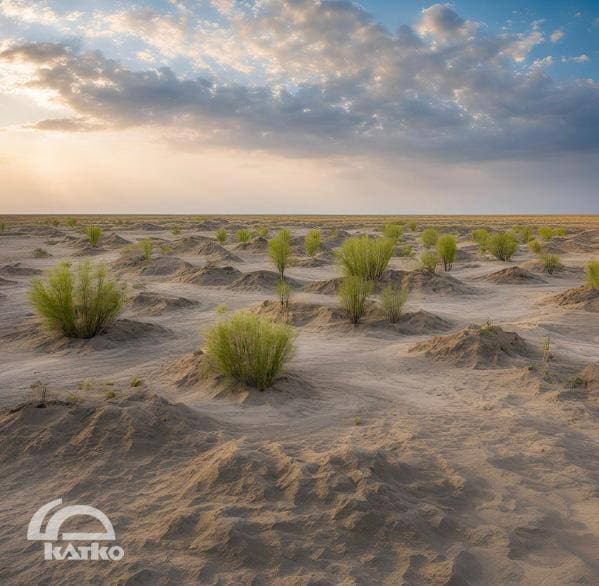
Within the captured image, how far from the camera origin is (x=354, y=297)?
12320 mm

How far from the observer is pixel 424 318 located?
12.6m

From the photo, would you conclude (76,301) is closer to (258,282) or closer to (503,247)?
(258,282)

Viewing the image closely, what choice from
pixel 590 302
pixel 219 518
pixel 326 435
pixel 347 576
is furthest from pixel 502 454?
pixel 590 302

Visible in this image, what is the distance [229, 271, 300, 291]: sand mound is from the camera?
1831cm

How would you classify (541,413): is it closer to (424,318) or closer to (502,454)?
(502,454)

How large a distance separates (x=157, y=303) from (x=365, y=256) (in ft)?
21.8

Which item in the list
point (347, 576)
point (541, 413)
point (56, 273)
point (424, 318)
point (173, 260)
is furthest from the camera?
point (173, 260)

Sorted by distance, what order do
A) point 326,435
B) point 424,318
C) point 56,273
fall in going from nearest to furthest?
point 326,435
point 56,273
point 424,318

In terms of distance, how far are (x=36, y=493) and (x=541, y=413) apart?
20.1ft

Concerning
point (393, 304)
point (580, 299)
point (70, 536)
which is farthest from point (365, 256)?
point (70, 536)

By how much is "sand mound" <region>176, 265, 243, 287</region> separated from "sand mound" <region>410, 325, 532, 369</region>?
10.5 meters

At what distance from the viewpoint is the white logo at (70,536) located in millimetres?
3938

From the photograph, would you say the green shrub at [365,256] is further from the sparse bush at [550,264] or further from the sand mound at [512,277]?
the sparse bush at [550,264]

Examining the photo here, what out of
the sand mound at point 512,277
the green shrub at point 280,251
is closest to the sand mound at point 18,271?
the green shrub at point 280,251
